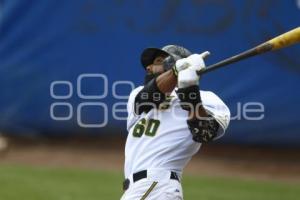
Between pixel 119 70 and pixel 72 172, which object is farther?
pixel 119 70

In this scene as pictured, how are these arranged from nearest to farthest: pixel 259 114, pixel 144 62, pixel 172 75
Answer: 1. pixel 172 75
2. pixel 144 62
3. pixel 259 114

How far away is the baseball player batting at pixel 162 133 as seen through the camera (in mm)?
4289

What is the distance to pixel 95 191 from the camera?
7.65 metres

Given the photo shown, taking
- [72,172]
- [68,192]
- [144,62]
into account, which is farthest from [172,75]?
[72,172]

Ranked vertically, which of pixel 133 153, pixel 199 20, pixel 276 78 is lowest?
pixel 133 153

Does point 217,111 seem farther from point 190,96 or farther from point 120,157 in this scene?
point 120,157

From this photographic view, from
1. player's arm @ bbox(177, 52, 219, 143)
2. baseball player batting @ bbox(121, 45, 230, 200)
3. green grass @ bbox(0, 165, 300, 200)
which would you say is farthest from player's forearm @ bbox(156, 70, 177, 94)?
green grass @ bbox(0, 165, 300, 200)

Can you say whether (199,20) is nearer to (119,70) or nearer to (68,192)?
(119,70)

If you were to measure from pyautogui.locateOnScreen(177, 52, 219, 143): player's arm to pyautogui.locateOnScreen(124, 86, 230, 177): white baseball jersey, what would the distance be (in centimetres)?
19

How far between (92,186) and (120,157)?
4.67 feet

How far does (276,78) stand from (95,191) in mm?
2775

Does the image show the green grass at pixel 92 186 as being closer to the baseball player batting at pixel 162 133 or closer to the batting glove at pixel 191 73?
the baseball player batting at pixel 162 133

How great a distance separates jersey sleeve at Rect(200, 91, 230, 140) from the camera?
4207 mm

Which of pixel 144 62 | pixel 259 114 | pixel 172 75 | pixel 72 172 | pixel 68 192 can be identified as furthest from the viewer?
pixel 259 114
